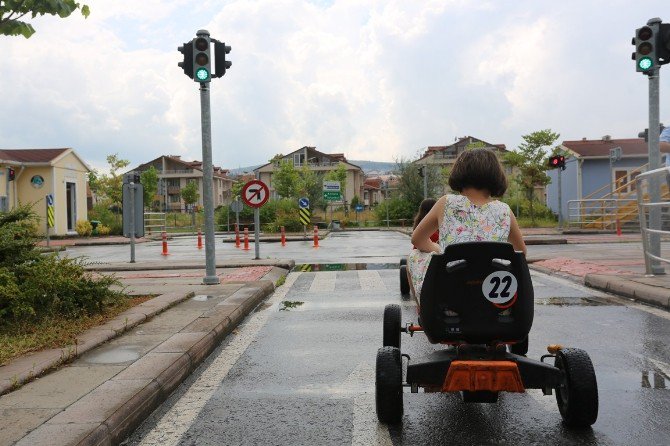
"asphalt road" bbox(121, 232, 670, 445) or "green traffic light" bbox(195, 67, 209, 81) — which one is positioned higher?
"green traffic light" bbox(195, 67, 209, 81)

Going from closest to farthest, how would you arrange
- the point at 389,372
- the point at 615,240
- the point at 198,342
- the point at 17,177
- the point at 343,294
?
the point at 389,372
the point at 198,342
the point at 343,294
the point at 615,240
the point at 17,177

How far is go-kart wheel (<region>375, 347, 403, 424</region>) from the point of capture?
3490 millimetres

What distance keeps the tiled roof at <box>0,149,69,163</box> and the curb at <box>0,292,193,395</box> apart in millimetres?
32588

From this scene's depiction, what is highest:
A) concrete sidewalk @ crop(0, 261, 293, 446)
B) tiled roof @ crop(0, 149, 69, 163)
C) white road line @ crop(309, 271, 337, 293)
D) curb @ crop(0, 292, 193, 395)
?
tiled roof @ crop(0, 149, 69, 163)

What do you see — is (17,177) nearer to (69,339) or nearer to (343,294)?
(343,294)

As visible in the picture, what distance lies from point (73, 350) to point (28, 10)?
3.34 meters

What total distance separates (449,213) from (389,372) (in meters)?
0.98

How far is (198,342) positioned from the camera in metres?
5.51

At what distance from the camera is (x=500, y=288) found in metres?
3.35

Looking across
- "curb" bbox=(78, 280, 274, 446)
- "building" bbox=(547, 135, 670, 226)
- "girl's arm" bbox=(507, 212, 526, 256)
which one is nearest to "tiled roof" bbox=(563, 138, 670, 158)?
"building" bbox=(547, 135, 670, 226)

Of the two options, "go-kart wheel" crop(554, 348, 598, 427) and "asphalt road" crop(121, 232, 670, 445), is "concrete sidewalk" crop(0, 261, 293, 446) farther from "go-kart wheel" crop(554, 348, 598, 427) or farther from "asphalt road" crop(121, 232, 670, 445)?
"go-kart wheel" crop(554, 348, 598, 427)

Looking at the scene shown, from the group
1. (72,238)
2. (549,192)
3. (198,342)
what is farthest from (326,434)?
(549,192)

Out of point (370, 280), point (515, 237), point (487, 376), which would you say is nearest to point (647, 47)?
point (370, 280)

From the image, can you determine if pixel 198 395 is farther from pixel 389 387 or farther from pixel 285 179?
pixel 285 179
